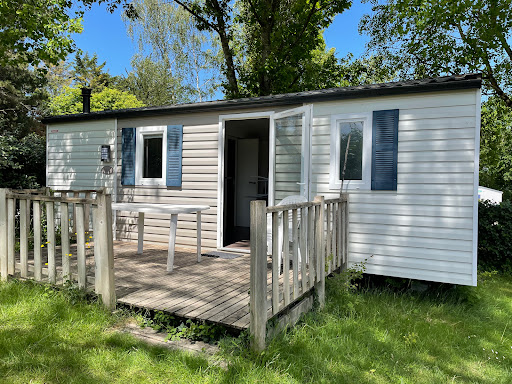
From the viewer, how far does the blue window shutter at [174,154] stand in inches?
217

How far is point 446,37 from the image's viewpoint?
31.2 feet

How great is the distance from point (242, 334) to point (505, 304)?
3.66 metres

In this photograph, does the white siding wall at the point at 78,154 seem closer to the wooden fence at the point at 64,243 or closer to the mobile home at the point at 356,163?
the mobile home at the point at 356,163

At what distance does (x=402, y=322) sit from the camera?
332 cm

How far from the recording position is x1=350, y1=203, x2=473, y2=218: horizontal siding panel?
12.3 feet

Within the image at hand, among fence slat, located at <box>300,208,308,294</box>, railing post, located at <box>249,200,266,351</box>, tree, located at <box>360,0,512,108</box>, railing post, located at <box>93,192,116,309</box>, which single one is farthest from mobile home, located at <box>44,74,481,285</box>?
tree, located at <box>360,0,512,108</box>

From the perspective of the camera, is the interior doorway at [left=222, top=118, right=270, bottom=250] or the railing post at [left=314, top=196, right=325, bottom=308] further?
the interior doorway at [left=222, top=118, right=270, bottom=250]

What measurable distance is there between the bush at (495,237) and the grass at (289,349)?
2687 millimetres

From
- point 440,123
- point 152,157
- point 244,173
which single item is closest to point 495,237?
point 440,123

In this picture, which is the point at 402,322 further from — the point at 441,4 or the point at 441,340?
the point at 441,4

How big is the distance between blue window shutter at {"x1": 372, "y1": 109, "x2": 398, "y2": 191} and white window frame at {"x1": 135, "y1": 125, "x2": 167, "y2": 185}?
10.5 ft

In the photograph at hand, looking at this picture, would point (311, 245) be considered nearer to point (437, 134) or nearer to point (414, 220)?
point (414, 220)

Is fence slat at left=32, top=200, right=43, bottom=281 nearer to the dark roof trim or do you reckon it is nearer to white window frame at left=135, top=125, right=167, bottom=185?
white window frame at left=135, top=125, right=167, bottom=185

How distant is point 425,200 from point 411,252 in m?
0.60
